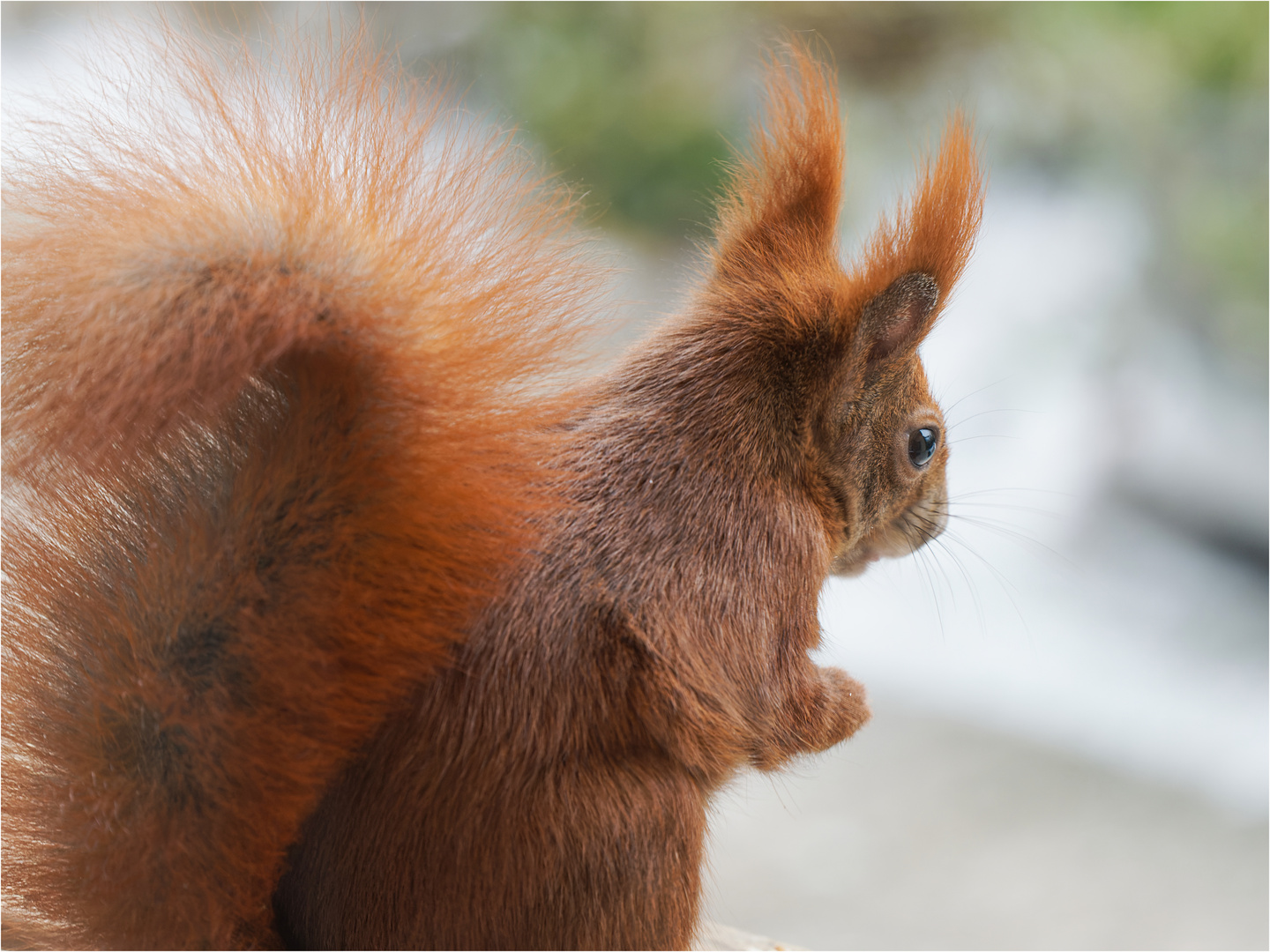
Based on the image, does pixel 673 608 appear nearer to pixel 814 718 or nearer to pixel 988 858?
pixel 814 718

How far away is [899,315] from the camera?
720 millimetres

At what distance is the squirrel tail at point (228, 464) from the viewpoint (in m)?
0.50

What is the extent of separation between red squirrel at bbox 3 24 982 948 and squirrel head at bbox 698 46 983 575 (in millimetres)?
41

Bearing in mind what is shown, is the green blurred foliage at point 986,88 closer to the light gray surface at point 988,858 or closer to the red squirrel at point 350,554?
the light gray surface at point 988,858

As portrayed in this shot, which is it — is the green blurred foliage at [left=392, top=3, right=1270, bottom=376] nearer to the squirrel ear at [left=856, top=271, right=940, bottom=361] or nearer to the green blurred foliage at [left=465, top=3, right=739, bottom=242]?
the green blurred foliage at [left=465, top=3, right=739, bottom=242]

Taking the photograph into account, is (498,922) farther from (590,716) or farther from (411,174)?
(411,174)

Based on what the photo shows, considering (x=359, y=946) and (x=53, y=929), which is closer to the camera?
(x=359, y=946)

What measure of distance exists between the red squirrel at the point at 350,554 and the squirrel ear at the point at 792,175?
115mm

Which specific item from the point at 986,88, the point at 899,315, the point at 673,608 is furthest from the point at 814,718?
the point at 986,88

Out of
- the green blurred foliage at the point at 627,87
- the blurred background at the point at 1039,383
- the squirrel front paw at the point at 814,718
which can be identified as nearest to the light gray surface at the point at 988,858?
the blurred background at the point at 1039,383

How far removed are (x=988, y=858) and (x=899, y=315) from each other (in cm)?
142

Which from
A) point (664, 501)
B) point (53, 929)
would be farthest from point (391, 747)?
point (53, 929)

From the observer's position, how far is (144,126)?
0.60 meters

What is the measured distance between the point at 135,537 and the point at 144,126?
0.22 m
